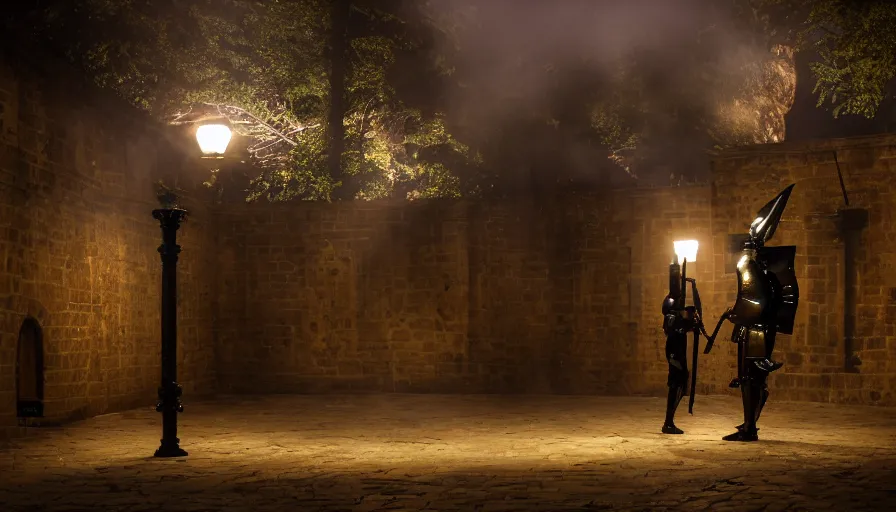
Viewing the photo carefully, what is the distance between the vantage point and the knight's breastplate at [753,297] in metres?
10.5

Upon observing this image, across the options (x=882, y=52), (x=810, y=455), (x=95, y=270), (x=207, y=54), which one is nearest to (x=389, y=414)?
(x=95, y=270)

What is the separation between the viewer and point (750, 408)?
10.7 meters

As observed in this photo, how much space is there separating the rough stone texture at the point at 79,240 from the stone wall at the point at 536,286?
2.07 metres

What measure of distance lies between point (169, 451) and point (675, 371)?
17.4ft

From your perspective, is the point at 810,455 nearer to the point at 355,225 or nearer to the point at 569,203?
the point at 569,203

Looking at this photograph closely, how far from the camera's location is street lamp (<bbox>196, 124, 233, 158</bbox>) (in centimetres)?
1008

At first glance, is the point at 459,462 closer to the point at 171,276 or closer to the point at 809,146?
the point at 171,276

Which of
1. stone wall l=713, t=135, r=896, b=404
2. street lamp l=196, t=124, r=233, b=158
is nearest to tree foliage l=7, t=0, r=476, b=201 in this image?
stone wall l=713, t=135, r=896, b=404

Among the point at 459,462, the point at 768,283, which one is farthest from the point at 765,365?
the point at 459,462

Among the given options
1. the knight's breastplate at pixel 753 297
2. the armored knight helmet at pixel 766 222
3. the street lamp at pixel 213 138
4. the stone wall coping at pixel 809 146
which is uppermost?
the stone wall coping at pixel 809 146

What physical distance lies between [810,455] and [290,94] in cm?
2010

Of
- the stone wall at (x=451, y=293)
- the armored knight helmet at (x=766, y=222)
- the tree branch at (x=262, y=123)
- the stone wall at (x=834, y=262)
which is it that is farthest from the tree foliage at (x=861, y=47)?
the tree branch at (x=262, y=123)

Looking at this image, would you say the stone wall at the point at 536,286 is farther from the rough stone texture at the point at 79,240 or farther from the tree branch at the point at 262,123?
the tree branch at the point at 262,123

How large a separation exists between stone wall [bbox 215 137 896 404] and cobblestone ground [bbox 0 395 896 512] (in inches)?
79.3
